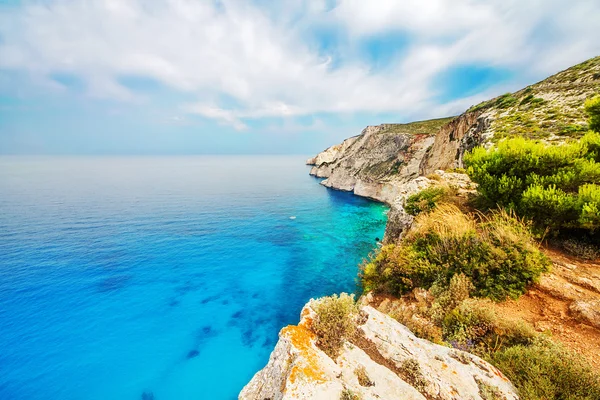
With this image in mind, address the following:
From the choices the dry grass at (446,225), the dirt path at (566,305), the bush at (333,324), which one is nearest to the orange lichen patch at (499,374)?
the dirt path at (566,305)

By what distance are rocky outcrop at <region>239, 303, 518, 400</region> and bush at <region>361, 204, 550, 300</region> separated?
311cm

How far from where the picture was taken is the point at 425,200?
10914 millimetres

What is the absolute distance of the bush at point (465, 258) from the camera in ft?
19.6

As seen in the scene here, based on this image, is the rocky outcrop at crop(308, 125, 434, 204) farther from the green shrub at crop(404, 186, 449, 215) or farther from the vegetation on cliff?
the green shrub at crop(404, 186, 449, 215)

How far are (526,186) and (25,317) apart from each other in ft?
102

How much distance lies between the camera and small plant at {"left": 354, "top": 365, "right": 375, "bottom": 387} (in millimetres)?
3434

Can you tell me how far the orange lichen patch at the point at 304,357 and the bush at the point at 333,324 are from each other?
0.20 meters

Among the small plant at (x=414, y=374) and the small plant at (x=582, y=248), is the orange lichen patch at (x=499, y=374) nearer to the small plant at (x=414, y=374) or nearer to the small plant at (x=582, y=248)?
the small plant at (x=414, y=374)

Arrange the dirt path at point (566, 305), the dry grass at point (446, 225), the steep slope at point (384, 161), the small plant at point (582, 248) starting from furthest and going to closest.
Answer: the steep slope at point (384, 161) → the dry grass at point (446, 225) → the small plant at point (582, 248) → the dirt path at point (566, 305)

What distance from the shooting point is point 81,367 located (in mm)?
13273

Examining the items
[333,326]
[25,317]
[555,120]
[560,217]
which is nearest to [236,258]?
[25,317]

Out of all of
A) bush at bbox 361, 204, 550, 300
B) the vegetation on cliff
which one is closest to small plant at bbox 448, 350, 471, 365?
bush at bbox 361, 204, 550, 300

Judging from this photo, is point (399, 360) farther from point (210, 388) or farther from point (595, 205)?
point (210, 388)

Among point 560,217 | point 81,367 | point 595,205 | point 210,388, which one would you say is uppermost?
point 595,205
